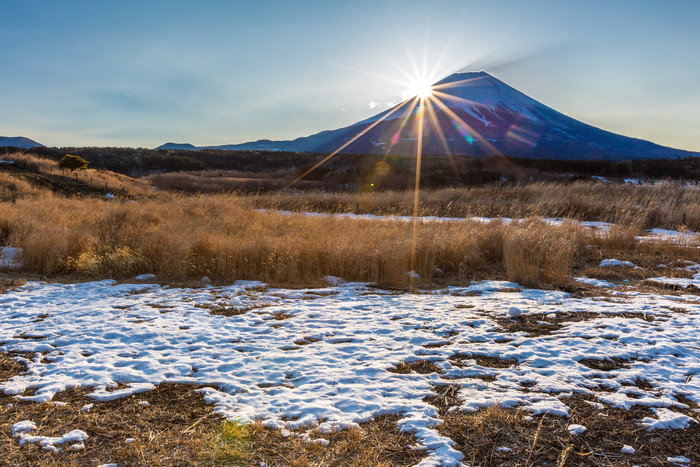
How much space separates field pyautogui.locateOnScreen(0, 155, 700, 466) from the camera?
2.50m

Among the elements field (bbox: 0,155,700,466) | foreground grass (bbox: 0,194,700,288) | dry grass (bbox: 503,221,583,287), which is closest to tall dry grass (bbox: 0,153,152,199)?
foreground grass (bbox: 0,194,700,288)

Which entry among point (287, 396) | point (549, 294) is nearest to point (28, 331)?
point (287, 396)

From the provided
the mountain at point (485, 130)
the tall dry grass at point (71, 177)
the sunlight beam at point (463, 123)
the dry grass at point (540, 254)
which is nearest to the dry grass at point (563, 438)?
the dry grass at point (540, 254)

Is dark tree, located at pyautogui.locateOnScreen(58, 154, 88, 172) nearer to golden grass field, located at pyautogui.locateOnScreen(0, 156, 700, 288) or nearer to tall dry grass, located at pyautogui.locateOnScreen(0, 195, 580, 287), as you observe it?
golden grass field, located at pyautogui.locateOnScreen(0, 156, 700, 288)

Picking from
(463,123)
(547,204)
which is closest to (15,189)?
(547,204)

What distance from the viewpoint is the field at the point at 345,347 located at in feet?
Answer: 8.21

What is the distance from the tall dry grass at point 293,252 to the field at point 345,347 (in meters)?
0.05

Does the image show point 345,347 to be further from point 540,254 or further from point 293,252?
point 540,254

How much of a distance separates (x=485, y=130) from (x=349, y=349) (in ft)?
429

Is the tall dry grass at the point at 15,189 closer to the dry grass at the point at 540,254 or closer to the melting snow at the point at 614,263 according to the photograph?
the dry grass at the point at 540,254

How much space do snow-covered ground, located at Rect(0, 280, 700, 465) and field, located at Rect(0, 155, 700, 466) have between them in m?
0.02

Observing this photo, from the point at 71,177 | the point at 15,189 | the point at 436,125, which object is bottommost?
the point at 15,189

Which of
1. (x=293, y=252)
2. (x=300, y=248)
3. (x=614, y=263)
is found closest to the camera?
(x=293, y=252)

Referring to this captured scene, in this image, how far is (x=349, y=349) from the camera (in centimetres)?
405
